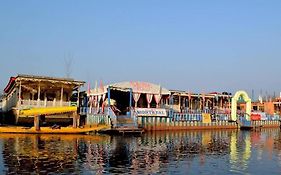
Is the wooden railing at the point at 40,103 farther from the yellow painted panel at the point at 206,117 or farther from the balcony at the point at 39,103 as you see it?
the yellow painted panel at the point at 206,117

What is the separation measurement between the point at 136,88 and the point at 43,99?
537 inches

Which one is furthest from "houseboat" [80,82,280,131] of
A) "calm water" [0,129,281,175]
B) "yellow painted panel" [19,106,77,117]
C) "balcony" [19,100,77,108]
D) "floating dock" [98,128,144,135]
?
"calm water" [0,129,281,175]

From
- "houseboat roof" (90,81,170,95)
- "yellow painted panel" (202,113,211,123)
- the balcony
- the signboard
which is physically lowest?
"yellow painted panel" (202,113,211,123)

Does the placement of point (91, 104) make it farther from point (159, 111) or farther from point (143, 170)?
point (143, 170)

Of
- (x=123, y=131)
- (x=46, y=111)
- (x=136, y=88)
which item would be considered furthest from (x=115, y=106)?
(x=46, y=111)

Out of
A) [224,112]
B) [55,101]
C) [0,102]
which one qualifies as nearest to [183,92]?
[224,112]

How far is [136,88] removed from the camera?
182ft

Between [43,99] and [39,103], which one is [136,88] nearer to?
[43,99]

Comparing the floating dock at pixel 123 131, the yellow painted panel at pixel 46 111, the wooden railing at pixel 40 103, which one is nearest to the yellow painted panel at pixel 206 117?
the floating dock at pixel 123 131

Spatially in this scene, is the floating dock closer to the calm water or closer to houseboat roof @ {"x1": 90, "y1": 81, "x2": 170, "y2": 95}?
houseboat roof @ {"x1": 90, "y1": 81, "x2": 170, "y2": 95}

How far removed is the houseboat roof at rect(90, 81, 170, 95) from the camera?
5375 centimetres

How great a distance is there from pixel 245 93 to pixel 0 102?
49.9m

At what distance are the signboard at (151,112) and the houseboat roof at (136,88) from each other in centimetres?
432

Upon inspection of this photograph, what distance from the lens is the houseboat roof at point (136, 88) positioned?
5375 cm
